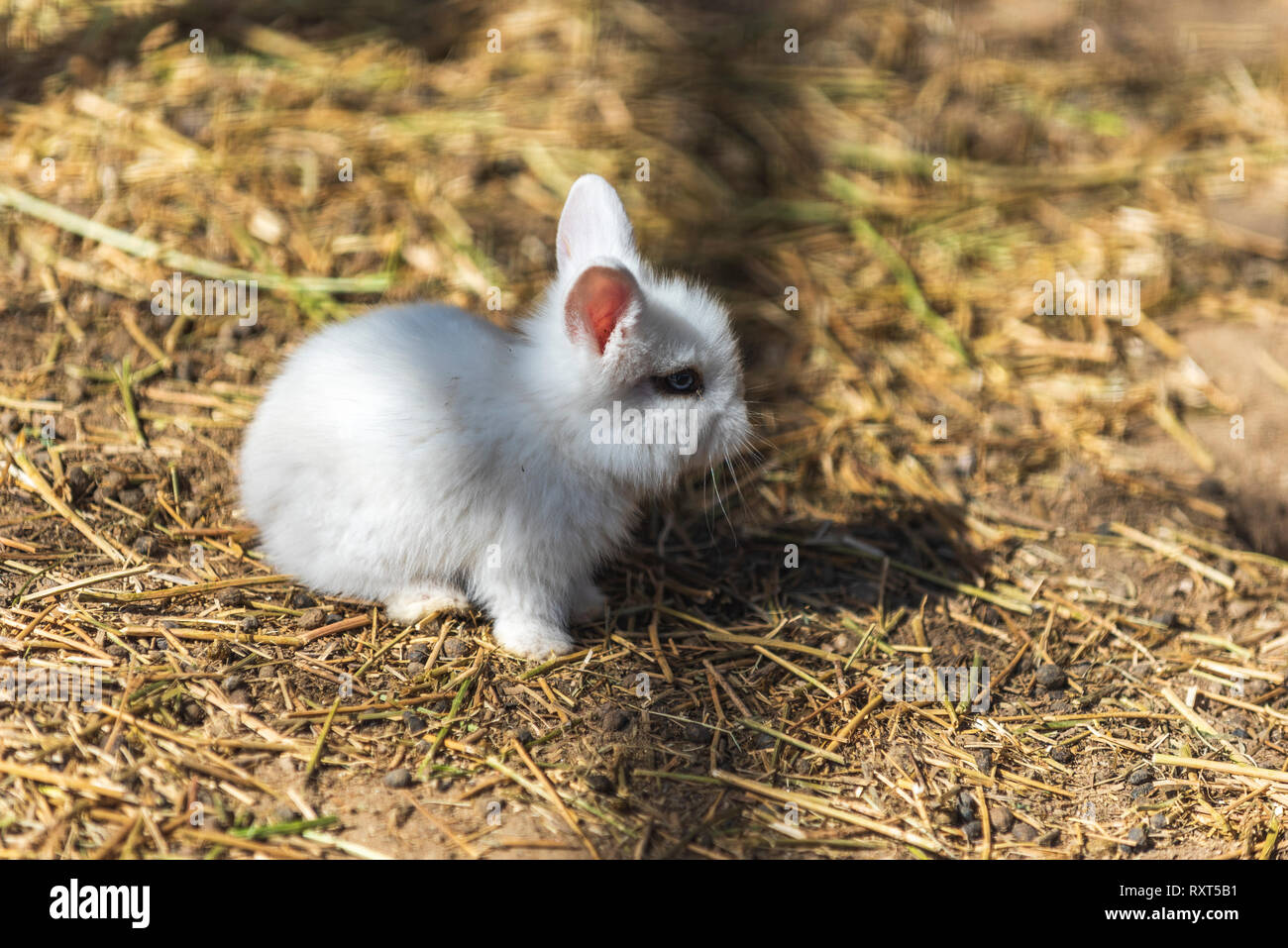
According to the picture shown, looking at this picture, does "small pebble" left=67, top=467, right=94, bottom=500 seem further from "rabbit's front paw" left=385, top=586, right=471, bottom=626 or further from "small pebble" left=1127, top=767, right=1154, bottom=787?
"small pebble" left=1127, top=767, right=1154, bottom=787

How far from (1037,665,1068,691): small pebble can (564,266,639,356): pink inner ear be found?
1663 mm

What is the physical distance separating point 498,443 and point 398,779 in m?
0.95

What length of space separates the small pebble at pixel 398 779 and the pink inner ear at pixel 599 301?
3.97 feet

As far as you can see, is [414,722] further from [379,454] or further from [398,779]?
[379,454]

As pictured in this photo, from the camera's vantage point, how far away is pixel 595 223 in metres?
3.24

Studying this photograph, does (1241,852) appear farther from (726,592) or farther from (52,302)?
(52,302)

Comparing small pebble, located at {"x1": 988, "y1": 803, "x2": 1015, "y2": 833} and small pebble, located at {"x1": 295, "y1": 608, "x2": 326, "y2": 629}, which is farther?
small pebble, located at {"x1": 295, "y1": 608, "x2": 326, "y2": 629}

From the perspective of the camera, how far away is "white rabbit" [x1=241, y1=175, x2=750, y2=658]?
9.96 ft

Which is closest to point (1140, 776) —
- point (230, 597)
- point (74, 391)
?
point (230, 597)

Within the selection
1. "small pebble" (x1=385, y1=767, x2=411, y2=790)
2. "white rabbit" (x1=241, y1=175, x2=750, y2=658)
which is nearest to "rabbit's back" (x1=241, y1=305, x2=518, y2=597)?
"white rabbit" (x1=241, y1=175, x2=750, y2=658)

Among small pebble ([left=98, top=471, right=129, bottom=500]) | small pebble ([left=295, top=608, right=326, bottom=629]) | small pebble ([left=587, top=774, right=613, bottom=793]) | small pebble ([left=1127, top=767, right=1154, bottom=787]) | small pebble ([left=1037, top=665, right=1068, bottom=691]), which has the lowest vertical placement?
small pebble ([left=1127, top=767, right=1154, bottom=787])

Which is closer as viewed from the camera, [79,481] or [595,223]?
[595,223]

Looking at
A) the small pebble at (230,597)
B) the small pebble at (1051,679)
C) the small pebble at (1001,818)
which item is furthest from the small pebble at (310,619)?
the small pebble at (1051,679)

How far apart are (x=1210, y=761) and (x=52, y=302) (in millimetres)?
4131
